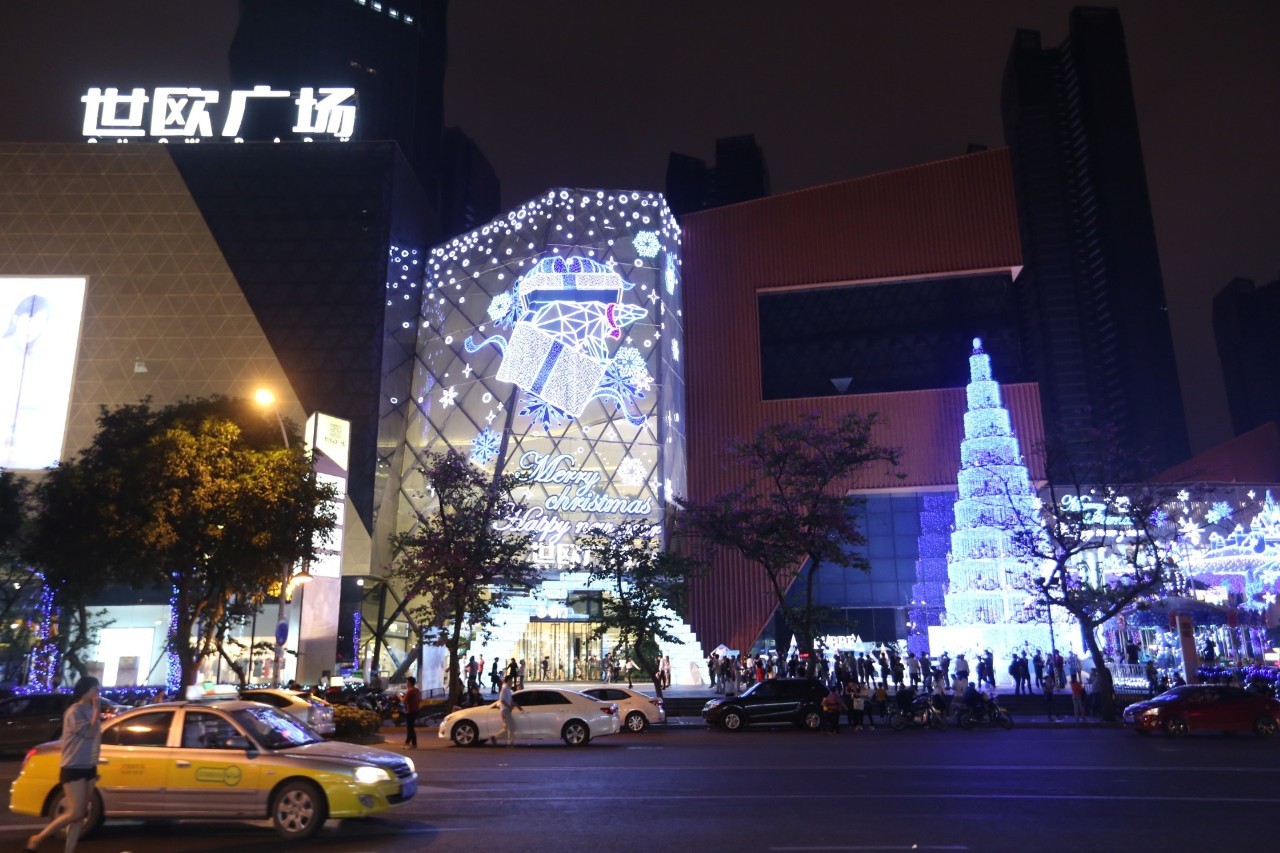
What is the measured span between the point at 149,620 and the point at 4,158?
25.4 m

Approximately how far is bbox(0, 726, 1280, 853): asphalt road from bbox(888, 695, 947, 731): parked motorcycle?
6259 millimetres

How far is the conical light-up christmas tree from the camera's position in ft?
118

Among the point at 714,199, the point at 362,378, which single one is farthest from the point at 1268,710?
the point at 714,199

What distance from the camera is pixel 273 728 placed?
392 inches

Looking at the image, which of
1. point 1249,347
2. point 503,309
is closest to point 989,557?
point 503,309

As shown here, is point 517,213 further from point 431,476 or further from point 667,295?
point 431,476

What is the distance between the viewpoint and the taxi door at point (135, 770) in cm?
936

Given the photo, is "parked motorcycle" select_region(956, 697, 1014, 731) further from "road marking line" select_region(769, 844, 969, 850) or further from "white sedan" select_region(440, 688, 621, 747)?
"road marking line" select_region(769, 844, 969, 850)

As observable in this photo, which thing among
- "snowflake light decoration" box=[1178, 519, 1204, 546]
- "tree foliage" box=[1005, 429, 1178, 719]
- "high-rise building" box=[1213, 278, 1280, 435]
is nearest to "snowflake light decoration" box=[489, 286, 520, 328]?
"tree foliage" box=[1005, 429, 1178, 719]

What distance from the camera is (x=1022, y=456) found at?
4219 cm

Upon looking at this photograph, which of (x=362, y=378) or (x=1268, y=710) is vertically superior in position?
(x=362, y=378)

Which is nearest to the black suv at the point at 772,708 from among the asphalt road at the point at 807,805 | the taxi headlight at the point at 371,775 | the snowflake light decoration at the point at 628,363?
the asphalt road at the point at 807,805

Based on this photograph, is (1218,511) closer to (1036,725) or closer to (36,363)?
(1036,725)

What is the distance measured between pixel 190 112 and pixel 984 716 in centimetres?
4700
